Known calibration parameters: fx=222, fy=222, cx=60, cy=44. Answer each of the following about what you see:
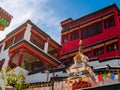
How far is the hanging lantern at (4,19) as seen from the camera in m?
9.55

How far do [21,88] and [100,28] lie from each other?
15683 mm

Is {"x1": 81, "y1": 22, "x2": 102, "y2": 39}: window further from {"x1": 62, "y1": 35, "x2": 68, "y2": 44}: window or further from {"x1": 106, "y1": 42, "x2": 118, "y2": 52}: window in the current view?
{"x1": 106, "y1": 42, "x2": 118, "y2": 52}: window

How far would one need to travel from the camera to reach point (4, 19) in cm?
977

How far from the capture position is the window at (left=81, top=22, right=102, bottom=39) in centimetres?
3051

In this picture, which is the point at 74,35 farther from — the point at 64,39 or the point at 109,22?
the point at 109,22

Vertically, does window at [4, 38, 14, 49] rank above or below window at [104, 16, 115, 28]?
below

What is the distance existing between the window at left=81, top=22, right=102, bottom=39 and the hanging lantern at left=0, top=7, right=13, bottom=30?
2156 centimetres

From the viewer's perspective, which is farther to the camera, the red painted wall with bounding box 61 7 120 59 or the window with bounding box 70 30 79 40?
the window with bounding box 70 30 79 40

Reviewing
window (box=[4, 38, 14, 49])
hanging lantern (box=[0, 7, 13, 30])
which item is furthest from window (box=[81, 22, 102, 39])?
hanging lantern (box=[0, 7, 13, 30])

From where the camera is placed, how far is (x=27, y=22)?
27.9 m

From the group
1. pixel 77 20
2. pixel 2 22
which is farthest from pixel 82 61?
pixel 77 20

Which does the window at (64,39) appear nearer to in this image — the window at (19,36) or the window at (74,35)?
the window at (74,35)

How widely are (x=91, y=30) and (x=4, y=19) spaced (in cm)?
2271

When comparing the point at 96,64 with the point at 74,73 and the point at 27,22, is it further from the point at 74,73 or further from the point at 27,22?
the point at 27,22
